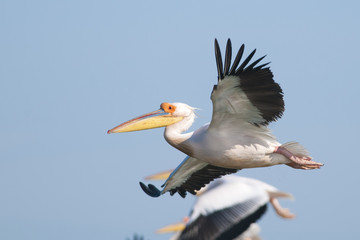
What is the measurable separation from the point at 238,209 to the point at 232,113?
1.62 m

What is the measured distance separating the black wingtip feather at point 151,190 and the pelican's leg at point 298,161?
7.87 ft

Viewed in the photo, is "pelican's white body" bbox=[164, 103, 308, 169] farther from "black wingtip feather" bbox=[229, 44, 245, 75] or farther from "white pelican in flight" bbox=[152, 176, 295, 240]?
"black wingtip feather" bbox=[229, 44, 245, 75]

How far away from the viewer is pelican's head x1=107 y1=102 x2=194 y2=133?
11195 millimetres

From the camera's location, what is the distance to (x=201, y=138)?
418 inches

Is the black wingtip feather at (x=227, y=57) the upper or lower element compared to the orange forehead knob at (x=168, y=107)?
upper

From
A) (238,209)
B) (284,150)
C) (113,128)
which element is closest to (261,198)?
(238,209)

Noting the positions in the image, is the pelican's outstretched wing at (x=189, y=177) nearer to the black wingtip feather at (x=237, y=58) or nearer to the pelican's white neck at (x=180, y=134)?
the pelican's white neck at (x=180, y=134)

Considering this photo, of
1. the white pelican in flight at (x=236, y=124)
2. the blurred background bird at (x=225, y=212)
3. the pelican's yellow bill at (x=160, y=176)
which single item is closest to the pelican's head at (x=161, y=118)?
the white pelican in flight at (x=236, y=124)

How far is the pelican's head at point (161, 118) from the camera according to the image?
11.2 meters

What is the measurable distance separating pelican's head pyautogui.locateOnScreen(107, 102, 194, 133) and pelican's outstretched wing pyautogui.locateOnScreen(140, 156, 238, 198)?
2.97ft

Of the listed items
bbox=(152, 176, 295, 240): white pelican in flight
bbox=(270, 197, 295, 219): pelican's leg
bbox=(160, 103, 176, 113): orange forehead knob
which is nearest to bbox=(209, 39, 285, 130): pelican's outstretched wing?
bbox=(160, 103, 176, 113): orange forehead knob

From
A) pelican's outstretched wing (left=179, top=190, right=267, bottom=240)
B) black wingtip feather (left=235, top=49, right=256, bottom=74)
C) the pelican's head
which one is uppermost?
black wingtip feather (left=235, top=49, right=256, bottom=74)

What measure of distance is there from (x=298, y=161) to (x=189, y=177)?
210 cm

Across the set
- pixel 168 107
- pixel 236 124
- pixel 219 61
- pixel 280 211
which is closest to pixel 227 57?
pixel 219 61
